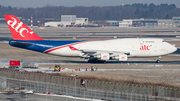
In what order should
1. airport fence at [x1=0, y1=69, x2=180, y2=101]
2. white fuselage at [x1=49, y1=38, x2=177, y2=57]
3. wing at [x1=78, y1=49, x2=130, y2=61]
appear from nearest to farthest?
airport fence at [x1=0, y1=69, x2=180, y2=101]
wing at [x1=78, y1=49, x2=130, y2=61]
white fuselage at [x1=49, y1=38, x2=177, y2=57]

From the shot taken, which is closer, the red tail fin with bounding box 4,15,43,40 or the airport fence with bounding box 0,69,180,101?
the airport fence with bounding box 0,69,180,101

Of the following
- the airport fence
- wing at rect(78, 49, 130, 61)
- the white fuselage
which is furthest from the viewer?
the white fuselage

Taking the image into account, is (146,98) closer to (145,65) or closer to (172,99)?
(172,99)

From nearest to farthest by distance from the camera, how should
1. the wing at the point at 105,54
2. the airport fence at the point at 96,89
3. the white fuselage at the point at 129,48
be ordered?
the airport fence at the point at 96,89 < the wing at the point at 105,54 < the white fuselage at the point at 129,48

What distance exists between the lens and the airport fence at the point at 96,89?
33.1 m

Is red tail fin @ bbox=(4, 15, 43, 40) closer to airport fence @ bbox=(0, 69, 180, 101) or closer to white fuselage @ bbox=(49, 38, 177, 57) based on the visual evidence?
white fuselage @ bbox=(49, 38, 177, 57)

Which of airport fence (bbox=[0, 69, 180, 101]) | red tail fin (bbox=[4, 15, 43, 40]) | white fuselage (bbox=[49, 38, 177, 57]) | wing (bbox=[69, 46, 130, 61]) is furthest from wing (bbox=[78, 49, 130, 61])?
airport fence (bbox=[0, 69, 180, 101])

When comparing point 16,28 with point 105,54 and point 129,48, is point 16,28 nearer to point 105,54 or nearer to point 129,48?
point 105,54

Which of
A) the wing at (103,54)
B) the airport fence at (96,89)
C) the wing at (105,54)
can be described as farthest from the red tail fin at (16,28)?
the airport fence at (96,89)

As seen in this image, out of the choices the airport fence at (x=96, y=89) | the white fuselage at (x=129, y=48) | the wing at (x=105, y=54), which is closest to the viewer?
the airport fence at (x=96, y=89)

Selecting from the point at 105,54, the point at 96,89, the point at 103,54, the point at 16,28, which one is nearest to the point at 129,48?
A: the point at 105,54

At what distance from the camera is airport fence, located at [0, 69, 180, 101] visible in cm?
3306

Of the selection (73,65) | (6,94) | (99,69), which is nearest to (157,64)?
(99,69)

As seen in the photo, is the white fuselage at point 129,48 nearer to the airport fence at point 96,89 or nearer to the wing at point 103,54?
the wing at point 103,54
